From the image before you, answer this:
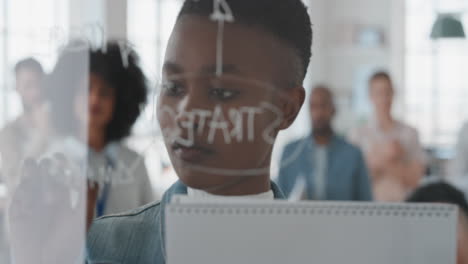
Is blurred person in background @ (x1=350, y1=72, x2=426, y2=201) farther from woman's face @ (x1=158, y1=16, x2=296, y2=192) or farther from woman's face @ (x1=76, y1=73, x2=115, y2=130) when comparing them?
woman's face @ (x1=158, y1=16, x2=296, y2=192)

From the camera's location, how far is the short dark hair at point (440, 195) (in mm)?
1334

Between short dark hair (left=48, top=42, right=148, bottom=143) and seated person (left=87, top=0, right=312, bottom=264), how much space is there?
0.20m

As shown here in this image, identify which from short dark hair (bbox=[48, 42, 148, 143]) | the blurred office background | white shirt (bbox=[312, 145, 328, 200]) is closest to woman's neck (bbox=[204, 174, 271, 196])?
short dark hair (bbox=[48, 42, 148, 143])

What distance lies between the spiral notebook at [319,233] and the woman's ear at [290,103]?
5.2 inches

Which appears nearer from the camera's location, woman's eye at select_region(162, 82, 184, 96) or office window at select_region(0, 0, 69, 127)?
woman's eye at select_region(162, 82, 184, 96)

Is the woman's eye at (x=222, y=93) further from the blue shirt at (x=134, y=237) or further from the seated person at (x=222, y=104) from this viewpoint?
the blue shirt at (x=134, y=237)

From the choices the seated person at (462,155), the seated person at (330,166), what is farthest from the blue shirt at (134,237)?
the seated person at (462,155)

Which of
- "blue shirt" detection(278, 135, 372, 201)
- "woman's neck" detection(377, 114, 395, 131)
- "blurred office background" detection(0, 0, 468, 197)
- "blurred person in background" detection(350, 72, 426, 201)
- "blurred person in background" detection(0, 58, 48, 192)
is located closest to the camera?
"blurred person in background" detection(0, 58, 48, 192)

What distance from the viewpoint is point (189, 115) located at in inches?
31.2

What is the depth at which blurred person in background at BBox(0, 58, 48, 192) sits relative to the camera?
0.98m

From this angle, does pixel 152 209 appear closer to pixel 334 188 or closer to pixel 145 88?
pixel 145 88

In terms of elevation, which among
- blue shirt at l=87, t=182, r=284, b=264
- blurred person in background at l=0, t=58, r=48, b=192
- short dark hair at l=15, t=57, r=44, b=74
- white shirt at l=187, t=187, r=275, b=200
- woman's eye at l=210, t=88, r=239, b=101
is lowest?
blue shirt at l=87, t=182, r=284, b=264

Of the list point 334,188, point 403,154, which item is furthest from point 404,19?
point 334,188

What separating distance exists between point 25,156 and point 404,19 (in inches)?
136
